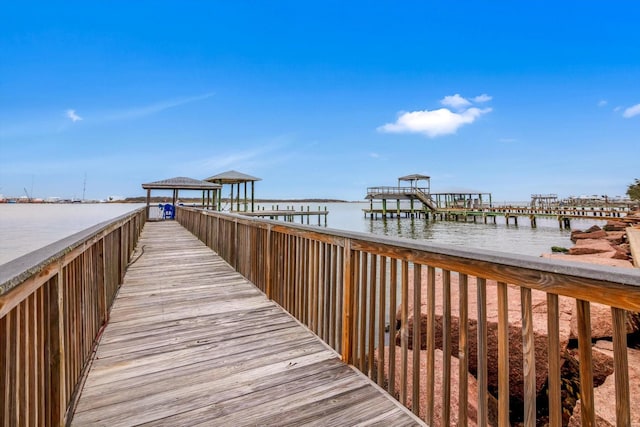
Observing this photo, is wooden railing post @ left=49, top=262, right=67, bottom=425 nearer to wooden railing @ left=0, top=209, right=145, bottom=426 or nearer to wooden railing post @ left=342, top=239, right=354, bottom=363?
wooden railing @ left=0, top=209, right=145, bottom=426

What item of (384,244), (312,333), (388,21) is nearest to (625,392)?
(384,244)

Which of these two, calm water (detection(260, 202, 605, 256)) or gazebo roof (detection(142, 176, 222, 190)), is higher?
gazebo roof (detection(142, 176, 222, 190))

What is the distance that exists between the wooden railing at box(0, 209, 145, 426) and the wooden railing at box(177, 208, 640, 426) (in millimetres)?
1699

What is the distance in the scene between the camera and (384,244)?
1.97 m

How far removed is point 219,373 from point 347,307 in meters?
1.05

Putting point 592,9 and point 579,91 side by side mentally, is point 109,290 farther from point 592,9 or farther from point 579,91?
point 579,91

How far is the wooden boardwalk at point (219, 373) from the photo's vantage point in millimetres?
1760

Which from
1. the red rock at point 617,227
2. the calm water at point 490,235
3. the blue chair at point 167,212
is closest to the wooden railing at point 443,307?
the calm water at point 490,235

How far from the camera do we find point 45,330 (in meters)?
1.42

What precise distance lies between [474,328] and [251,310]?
2.53 m

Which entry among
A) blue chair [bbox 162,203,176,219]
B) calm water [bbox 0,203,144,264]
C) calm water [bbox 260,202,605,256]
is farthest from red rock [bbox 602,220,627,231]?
blue chair [bbox 162,203,176,219]

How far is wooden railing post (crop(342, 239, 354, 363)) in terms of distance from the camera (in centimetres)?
232

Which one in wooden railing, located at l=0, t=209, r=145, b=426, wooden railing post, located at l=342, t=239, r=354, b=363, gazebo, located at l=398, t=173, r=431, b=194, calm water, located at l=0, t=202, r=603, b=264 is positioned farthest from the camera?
gazebo, located at l=398, t=173, r=431, b=194

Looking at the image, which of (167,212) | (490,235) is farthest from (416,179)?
(167,212)
